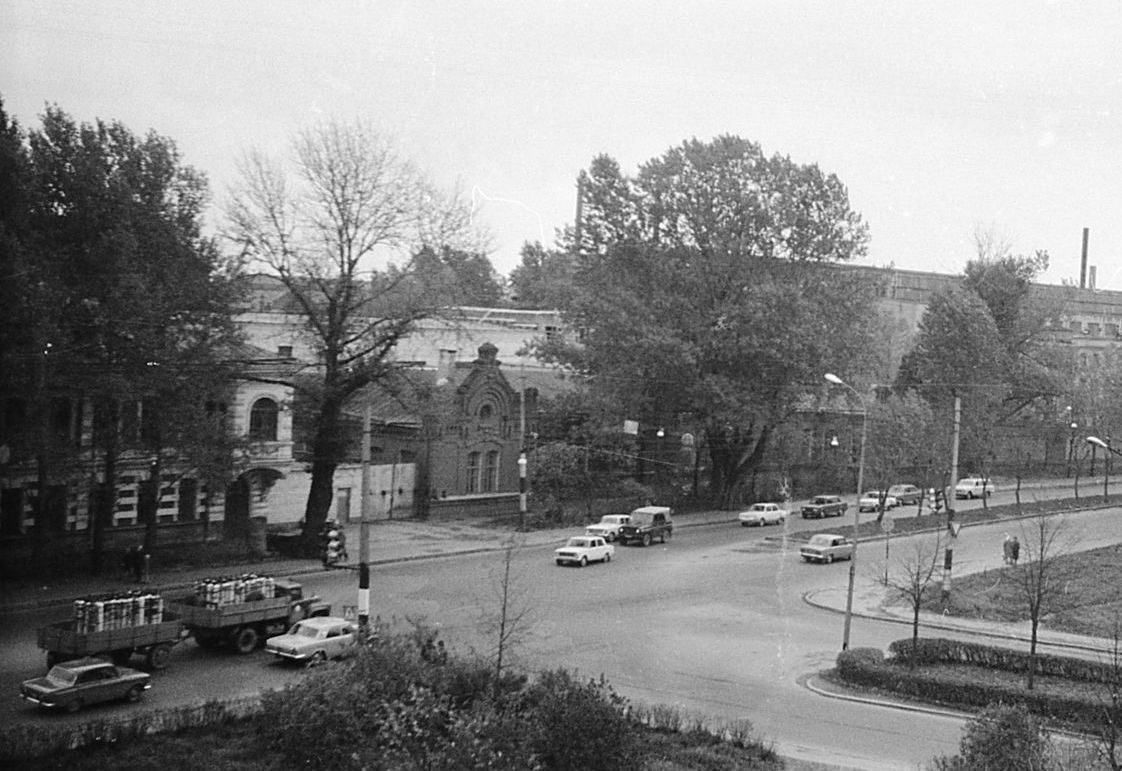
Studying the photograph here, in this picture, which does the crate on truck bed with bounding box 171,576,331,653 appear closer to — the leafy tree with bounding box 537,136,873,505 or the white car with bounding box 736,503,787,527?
the leafy tree with bounding box 537,136,873,505

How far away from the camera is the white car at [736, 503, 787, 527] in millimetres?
39312

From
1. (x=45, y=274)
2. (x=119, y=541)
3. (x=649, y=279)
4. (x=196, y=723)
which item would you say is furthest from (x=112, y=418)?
(x=649, y=279)

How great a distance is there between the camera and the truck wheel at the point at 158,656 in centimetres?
1792

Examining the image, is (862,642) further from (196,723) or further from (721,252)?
(721,252)

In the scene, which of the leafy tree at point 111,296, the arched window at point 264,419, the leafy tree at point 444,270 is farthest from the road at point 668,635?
the leafy tree at point 444,270

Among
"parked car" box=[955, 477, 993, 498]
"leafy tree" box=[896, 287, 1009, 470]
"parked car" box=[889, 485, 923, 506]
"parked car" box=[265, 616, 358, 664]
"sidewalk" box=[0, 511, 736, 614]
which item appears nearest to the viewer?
"parked car" box=[265, 616, 358, 664]

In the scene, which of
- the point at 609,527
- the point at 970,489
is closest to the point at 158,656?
the point at 609,527

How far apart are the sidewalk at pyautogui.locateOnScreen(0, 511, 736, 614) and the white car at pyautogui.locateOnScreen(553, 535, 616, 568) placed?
110 inches

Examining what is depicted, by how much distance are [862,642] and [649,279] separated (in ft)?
67.2

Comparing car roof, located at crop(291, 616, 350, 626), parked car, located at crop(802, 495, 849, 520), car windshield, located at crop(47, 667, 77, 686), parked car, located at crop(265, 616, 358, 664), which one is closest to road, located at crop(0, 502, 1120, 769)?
parked car, located at crop(265, 616, 358, 664)

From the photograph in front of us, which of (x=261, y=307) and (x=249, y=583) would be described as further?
(x=261, y=307)

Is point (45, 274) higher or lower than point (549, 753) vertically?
higher

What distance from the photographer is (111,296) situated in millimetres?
21750

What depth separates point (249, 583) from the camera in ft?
66.4
